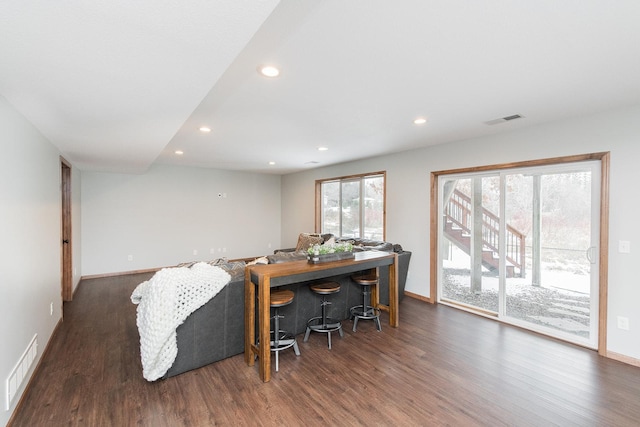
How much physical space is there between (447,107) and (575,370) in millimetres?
2790

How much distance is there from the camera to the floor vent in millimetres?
1991

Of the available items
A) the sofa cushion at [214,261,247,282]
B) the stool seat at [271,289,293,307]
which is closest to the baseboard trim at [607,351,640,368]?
the stool seat at [271,289,293,307]

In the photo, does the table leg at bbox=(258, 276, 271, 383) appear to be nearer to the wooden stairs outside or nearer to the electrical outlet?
the wooden stairs outside

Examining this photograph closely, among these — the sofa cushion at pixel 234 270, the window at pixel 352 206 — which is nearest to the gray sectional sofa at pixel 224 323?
the sofa cushion at pixel 234 270

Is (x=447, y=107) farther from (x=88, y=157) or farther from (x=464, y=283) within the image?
(x=88, y=157)

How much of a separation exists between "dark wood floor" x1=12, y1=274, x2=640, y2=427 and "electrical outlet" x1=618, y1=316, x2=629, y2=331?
1.20 ft

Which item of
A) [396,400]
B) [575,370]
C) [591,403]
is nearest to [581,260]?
[575,370]

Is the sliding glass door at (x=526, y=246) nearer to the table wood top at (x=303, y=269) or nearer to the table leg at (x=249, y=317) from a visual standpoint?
the table wood top at (x=303, y=269)

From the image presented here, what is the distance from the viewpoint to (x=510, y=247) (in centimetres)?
379

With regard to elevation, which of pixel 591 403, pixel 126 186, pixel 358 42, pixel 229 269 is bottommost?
pixel 591 403

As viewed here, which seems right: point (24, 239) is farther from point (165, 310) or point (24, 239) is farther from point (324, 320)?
point (324, 320)

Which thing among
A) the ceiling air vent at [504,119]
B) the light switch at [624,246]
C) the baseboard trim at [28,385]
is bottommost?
the baseboard trim at [28,385]

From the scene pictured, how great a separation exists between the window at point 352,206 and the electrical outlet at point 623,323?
319 cm

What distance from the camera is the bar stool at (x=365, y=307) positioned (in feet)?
11.5
